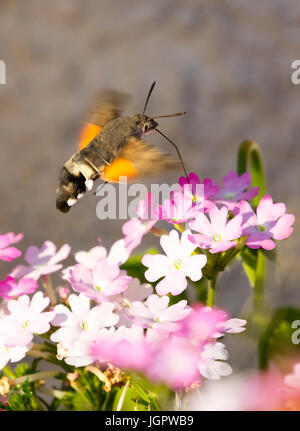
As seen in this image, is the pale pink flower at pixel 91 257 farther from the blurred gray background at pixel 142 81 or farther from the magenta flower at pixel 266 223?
the blurred gray background at pixel 142 81

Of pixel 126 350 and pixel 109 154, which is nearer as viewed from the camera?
pixel 126 350

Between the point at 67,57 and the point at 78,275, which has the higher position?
the point at 67,57

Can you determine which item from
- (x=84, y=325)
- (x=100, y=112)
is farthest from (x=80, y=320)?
(x=100, y=112)

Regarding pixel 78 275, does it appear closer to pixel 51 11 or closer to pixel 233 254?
pixel 233 254

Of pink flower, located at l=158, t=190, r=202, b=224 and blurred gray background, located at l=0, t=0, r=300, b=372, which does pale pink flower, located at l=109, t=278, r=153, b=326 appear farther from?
blurred gray background, located at l=0, t=0, r=300, b=372

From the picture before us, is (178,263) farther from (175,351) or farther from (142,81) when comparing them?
(142,81)
